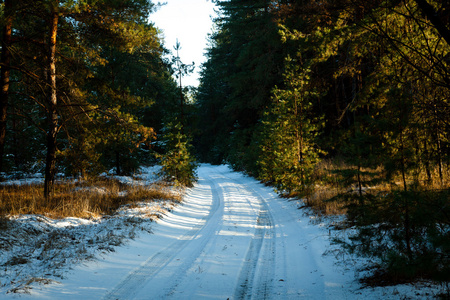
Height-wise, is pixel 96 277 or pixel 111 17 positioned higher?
pixel 111 17

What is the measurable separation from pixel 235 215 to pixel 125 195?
16.6ft

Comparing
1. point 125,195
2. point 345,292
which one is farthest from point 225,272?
point 125,195

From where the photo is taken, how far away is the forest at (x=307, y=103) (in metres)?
3.74

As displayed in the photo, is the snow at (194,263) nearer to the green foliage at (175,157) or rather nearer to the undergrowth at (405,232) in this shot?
the undergrowth at (405,232)

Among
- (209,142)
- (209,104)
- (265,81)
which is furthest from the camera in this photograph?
(209,142)

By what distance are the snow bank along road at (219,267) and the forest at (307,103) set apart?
33.4 inches

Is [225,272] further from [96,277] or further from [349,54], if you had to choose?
[349,54]

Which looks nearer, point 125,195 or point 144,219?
point 144,219

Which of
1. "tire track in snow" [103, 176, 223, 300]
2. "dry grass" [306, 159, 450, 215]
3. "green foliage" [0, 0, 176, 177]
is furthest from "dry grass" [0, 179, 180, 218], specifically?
"dry grass" [306, 159, 450, 215]

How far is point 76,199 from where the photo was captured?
9.60 meters

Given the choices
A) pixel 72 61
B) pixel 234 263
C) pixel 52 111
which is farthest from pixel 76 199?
pixel 234 263

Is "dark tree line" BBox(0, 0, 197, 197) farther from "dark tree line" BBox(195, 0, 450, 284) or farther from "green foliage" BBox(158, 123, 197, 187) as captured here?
"dark tree line" BBox(195, 0, 450, 284)

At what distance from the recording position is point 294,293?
4.10 metres

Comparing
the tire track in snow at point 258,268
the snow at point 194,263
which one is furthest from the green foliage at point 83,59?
the tire track in snow at point 258,268
